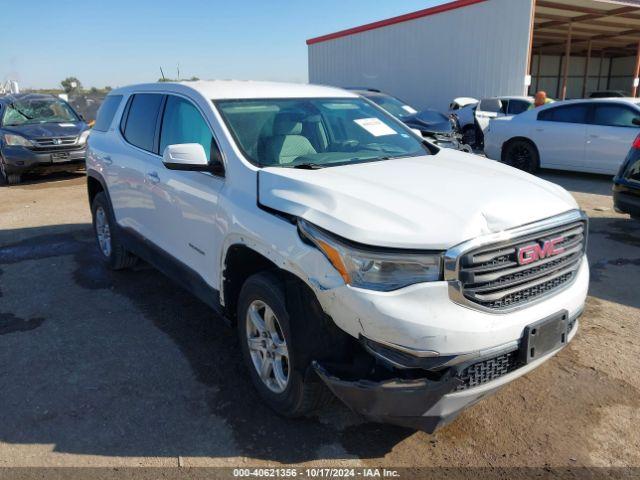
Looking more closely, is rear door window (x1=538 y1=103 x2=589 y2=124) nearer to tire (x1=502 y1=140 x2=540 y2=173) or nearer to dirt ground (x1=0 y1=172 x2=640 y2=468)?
tire (x1=502 y1=140 x2=540 y2=173)

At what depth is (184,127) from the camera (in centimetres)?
386

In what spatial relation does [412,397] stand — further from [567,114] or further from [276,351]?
[567,114]

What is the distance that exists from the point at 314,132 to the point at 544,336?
2.05m

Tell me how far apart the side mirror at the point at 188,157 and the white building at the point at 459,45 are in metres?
16.1

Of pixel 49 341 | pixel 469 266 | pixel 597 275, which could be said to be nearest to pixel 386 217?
pixel 469 266

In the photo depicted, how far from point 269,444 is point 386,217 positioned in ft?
4.52

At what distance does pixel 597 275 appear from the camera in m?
5.16

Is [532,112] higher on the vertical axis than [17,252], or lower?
higher

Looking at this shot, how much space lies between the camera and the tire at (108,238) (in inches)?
205

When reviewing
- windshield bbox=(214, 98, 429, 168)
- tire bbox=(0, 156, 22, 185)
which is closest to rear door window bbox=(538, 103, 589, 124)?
windshield bbox=(214, 98, 429, 168)

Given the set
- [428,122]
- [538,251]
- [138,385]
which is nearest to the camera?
[538,251]

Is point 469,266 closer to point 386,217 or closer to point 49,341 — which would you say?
point 386,217

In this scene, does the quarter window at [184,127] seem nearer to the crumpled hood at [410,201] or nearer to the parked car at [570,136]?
the crumpled hood at [410,201]

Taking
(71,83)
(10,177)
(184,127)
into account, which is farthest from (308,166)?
(71,83)
